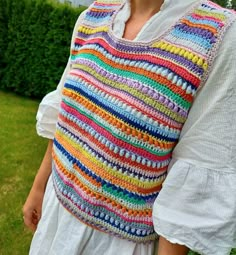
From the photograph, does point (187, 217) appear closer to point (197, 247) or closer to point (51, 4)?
point (197, 247)

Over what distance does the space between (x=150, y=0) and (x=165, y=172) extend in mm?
461

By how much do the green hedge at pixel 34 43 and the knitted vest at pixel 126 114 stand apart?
5.41m

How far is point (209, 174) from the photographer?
40.6 inches

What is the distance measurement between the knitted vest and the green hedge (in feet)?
17.8

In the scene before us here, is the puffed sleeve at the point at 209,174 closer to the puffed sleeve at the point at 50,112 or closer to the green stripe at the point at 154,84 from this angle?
the green stripe at the point at 154,84

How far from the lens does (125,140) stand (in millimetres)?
1093

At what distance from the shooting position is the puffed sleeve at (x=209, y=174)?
A: 3.27ft

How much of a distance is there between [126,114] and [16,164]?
3.73m

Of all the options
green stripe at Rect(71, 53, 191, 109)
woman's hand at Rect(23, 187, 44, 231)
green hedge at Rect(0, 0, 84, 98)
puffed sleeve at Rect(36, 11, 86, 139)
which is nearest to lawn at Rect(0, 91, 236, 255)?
green hedge at Rect(0, 0, 84, 98)

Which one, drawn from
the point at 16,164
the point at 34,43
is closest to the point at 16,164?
the point at 16,164

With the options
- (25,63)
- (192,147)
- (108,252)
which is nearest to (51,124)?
(108,252)

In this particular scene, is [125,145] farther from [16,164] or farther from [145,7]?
[16,164]

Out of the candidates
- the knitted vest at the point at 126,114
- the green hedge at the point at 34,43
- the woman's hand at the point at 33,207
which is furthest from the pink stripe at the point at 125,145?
the green hedge at the point at 34,43

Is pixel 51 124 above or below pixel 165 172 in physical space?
below
